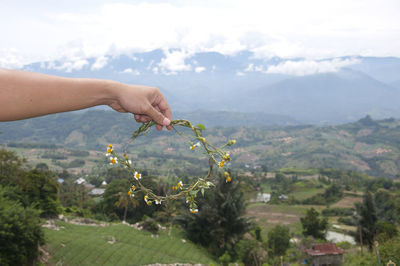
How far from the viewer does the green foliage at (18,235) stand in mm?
10719

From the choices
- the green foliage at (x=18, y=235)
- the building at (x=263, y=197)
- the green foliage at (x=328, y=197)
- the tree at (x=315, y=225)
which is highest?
the green foliage at (x=18, y=235)

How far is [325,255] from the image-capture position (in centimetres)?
1811

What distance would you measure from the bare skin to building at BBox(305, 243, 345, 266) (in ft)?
63.2

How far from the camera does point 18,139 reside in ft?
608

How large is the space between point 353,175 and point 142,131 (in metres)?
91.2

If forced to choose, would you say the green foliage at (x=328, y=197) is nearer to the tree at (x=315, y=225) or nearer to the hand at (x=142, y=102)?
the tree at (x=315, y=225)

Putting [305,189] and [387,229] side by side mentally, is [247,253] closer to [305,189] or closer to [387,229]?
[387,229]

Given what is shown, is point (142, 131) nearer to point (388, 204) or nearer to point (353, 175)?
point (388, 204)

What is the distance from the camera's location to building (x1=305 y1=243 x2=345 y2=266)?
18.0 metres

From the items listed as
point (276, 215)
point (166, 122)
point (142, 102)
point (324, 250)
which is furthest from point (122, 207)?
point (276, 215)

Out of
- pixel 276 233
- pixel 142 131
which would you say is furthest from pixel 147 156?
pixel 142 131

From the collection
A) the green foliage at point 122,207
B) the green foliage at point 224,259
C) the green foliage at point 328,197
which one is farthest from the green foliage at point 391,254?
the green foliage at point 328,197

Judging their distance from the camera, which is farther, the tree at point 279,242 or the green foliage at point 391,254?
the tree at point 279,242

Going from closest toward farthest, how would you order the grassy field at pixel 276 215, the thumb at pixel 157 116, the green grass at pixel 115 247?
1. the thumb at pixel 157 116
2. the green grass at pixel 115 247
3. the grassy field at pixel 276 215
